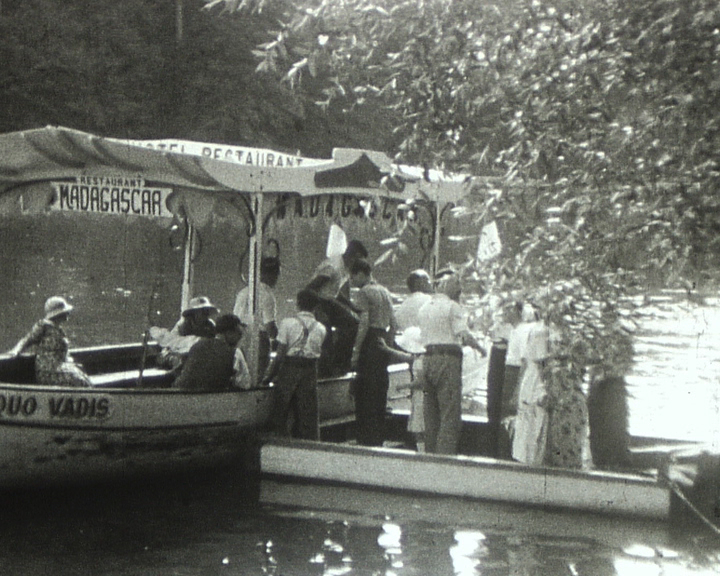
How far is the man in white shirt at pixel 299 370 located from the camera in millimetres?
10172

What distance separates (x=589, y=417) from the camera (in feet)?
32.6

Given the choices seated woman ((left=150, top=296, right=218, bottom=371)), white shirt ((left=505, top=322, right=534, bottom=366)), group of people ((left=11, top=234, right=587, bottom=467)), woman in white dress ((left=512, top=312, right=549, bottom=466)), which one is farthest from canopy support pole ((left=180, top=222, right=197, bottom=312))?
woman in white dress ((left=512, top=312, right=549, bottom=466))

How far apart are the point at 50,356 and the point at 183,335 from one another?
6.48 feet

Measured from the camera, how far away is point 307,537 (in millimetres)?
9125

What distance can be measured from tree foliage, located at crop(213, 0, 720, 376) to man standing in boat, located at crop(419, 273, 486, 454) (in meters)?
4.01

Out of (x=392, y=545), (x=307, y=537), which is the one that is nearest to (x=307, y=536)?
(x=307, y=537)

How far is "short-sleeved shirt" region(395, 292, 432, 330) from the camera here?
11.0 metres

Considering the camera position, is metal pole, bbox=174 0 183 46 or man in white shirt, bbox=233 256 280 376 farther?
metal pole, bbox=174 0 183 46

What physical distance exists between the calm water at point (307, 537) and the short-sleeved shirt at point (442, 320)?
1312 mm

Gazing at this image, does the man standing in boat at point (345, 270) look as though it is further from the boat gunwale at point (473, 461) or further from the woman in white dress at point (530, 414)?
the woman in white dress at point (530, 414)

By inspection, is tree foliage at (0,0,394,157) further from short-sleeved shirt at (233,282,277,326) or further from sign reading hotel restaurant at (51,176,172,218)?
sign reading hotel restaurant at (51,176,172,218)

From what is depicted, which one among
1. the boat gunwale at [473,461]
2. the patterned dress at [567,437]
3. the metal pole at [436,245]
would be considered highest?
the metal pole at [436,245]

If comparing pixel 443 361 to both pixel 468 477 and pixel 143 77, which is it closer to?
pixel 468 477

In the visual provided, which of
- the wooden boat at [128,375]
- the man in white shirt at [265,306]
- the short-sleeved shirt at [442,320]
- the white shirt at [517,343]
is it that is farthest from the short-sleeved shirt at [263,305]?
the white shirt at [517,343]
